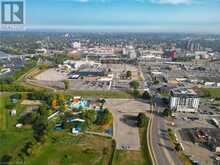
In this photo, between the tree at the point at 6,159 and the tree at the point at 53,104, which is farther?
the tree at the point at 53,104

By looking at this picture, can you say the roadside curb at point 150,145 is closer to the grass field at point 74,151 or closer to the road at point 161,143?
the road at point 161,143

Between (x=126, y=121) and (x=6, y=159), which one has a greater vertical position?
(x=126, y=121)

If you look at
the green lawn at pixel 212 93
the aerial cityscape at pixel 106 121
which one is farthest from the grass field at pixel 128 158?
the green lawn at pixel 212 93

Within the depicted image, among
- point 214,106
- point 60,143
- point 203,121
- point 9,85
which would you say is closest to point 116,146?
point 60,143

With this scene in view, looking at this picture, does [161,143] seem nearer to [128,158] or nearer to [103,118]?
[128,158]

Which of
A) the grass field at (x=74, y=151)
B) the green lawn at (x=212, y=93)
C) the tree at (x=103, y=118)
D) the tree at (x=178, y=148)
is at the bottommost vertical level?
the grass field at (x=74, y=151)

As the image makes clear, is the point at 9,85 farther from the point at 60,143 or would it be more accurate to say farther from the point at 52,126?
the point at 60,143

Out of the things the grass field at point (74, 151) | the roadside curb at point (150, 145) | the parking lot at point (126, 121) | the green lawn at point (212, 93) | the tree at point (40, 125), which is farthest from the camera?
the green lawn at point (212, 93)

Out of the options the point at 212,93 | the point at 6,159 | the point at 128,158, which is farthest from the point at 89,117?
the point at 212,93
